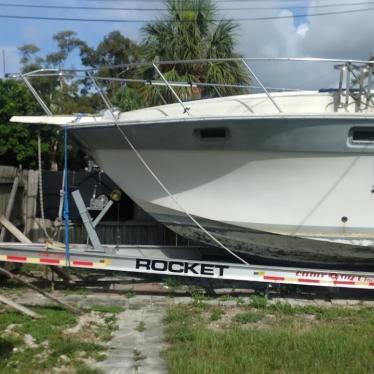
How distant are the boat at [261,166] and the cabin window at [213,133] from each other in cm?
1

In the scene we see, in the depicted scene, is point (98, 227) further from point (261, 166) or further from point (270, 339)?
point (270, 339)

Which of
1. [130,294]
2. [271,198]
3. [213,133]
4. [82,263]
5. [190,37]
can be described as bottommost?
[130,294]

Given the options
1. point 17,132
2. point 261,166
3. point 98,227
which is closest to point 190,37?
point 98,227

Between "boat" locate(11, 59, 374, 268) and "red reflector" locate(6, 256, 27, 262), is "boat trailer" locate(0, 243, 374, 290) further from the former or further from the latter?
"boat" locate(11, 59, 374, 268)

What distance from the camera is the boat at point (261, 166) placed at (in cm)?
576

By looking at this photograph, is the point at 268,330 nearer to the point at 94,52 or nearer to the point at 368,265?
the point at 368,265

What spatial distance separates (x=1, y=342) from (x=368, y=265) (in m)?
4.21

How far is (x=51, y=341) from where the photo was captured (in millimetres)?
4566

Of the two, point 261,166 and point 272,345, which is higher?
point 261,166

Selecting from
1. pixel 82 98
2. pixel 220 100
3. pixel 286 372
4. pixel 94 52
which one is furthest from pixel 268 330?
pixel 94 52

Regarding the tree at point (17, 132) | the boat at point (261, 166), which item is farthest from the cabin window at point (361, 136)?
the tree at point (17, 132)

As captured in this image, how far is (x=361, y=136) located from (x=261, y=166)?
109 centimetres

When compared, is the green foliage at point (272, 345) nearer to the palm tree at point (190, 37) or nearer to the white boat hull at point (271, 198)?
the white boat hull at point (271, 198)

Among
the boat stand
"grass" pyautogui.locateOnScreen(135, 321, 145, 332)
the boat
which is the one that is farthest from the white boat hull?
"grass" pyautogui.locateOnScreen(135, 321, 145, 332)
